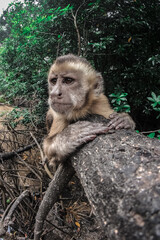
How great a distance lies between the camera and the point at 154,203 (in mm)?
789

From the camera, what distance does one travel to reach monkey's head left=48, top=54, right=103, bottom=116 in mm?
2367

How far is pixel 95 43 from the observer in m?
4.45

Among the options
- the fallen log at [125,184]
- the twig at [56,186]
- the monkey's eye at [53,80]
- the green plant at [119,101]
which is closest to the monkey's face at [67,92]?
the monkey's eye at [53,80]

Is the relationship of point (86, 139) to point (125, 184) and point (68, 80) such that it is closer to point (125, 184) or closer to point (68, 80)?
point (125, 184)

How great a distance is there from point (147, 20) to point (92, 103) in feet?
11.7

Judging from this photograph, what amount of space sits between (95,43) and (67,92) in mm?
2684

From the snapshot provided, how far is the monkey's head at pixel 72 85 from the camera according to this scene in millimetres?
2367

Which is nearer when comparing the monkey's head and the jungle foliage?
the monkey's head

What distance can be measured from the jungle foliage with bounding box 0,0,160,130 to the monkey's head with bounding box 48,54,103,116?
1.73 meters

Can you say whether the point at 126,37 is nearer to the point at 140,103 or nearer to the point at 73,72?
the point at 140,103

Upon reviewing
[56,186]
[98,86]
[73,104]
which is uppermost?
[98,86]

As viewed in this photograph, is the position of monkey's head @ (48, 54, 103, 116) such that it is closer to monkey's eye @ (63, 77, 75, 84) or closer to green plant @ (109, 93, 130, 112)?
monkey's eye @ (63, 77, 75, 84)

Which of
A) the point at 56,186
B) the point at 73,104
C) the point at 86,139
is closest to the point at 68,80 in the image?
the point at 73,104

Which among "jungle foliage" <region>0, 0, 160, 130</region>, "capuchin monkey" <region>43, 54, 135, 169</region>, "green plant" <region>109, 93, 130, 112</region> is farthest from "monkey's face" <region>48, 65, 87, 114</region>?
"jungle foliage" <region>0, 0, 160, 130</region>
